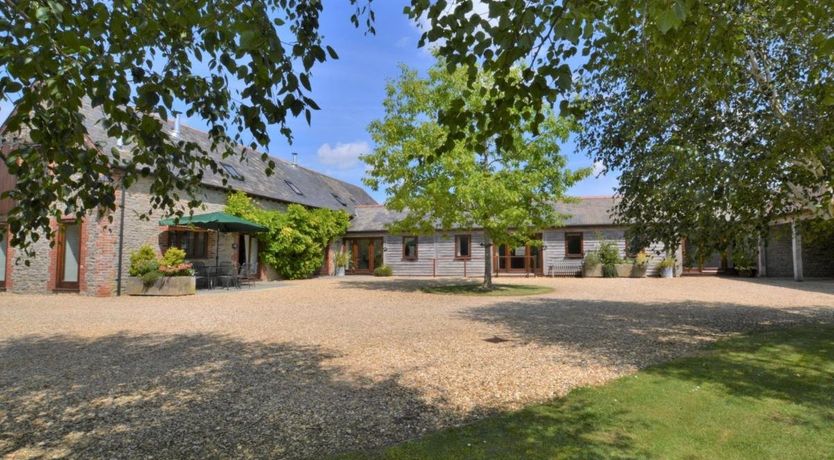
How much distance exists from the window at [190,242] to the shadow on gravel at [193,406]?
34.6ft

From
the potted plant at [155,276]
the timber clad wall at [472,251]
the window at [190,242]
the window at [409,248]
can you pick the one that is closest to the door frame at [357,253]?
the timber clad wall at [472,251]

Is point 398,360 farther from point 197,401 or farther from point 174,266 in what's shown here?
point 174,266

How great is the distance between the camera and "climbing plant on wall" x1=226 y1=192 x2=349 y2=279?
19277 millimetres

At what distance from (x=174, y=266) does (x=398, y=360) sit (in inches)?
442

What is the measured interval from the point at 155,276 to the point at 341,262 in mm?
12374

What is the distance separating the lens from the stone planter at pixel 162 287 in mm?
14617

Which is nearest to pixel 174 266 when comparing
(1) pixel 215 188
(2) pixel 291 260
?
(1) pixel 215 188

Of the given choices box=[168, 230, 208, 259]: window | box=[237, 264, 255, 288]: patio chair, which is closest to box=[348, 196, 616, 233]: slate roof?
box=[237, 264, 255, 288]: patio chair

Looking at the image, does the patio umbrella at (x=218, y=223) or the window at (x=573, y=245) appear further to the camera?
the window at (x=573, y=245)

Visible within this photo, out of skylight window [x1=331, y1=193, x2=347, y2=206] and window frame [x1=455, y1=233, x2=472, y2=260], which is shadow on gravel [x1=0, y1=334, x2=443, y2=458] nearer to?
window frame [x1=455, y1=233, x2=472, y2=260]

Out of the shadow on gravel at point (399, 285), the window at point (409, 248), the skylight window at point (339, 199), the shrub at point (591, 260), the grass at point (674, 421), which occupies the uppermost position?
the skylight window at point (339, 199)

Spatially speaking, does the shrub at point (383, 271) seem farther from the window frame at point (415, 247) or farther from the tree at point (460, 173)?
the tree at point (460, 173)

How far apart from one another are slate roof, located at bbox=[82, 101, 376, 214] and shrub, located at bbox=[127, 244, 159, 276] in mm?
2982

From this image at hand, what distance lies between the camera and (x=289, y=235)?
20.2 metres
